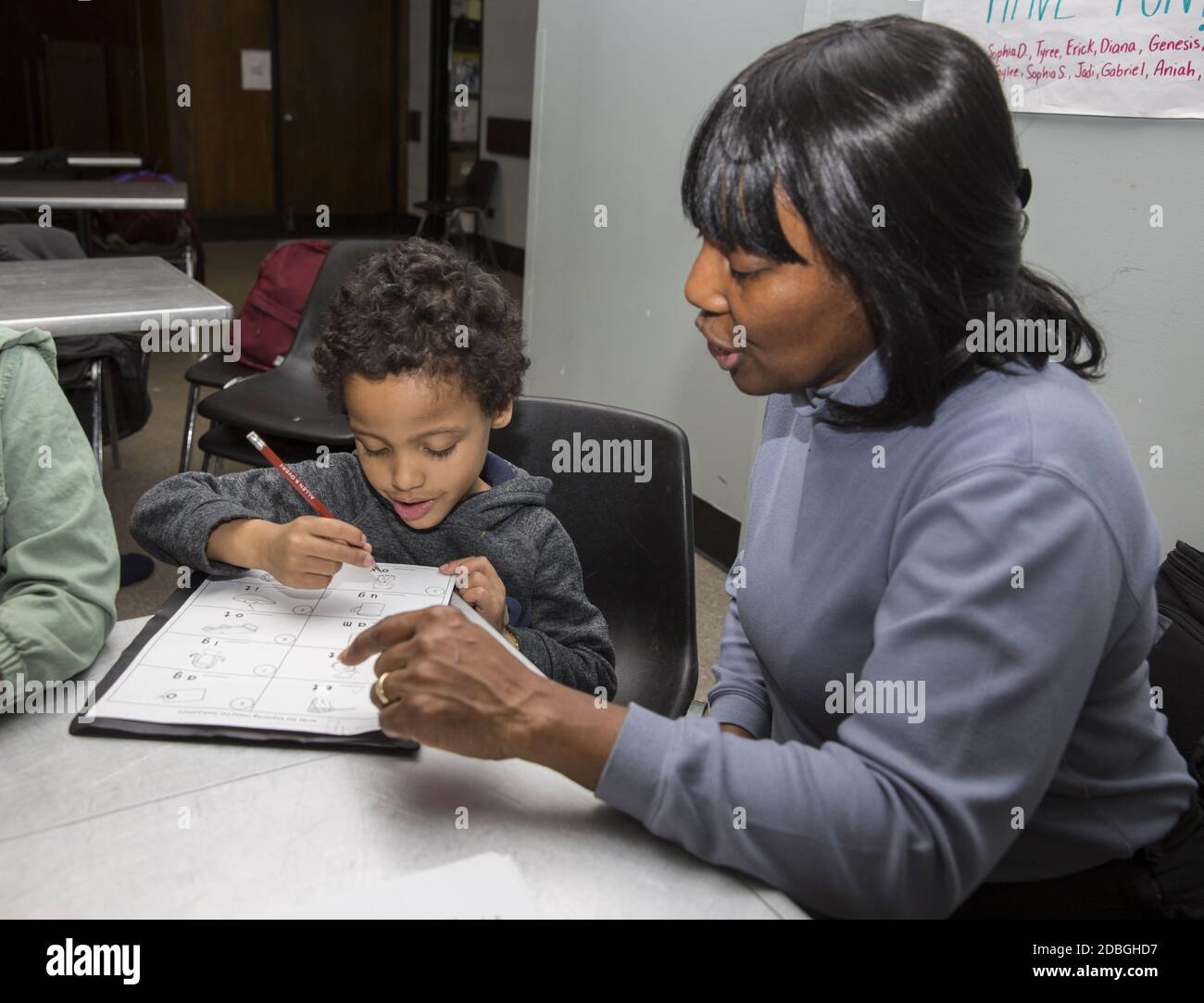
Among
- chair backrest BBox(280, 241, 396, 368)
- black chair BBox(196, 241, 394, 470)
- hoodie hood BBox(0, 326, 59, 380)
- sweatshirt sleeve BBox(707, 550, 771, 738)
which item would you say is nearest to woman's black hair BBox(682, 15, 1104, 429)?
sweatshirt sleeve BBox(707, 550, 771, 738)

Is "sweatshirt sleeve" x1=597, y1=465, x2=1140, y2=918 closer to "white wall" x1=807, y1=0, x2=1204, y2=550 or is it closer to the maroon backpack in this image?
"white wall" x1=807, y1=0, x2=1204, y2=550

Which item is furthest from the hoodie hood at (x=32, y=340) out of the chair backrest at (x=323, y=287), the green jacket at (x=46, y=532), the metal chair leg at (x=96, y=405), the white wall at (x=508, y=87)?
the white wall at (x=508, y=87)

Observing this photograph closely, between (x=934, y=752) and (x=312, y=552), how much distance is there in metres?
0.60

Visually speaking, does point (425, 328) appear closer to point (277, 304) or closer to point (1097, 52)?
point (1097, 52)

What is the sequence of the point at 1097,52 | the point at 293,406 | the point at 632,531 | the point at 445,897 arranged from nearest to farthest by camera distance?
the point at 445,897, the point at 632,531, the point at 1097,52, the point at 293,406

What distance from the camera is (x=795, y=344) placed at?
0.80 m

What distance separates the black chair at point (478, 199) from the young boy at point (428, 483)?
599 centimetres

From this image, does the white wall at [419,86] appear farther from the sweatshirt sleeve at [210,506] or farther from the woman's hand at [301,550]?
the woman's hand at [301,550]

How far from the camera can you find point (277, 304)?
3.09m

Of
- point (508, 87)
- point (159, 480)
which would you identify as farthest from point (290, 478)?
point (508, 87)

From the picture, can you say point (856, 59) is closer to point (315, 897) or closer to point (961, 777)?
point (961, 777)

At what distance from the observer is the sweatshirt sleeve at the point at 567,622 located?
1178 mm

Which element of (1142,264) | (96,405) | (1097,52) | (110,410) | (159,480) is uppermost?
(1097,52)
